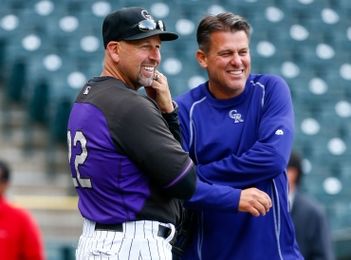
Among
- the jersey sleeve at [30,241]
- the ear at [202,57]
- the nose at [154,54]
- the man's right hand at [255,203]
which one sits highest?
the nose at [154,54]

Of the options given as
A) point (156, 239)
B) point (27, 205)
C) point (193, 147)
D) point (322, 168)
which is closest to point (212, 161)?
point (193, 147)

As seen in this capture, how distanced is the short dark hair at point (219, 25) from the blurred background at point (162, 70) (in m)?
3.56

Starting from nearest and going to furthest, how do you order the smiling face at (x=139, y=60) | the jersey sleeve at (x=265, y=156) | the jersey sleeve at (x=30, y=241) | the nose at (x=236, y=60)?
the smiling face at (x=139, y=60) < the jersey sleeve at (x=265, y=156) < the nose at (x=236, y=60) < the jersey sleeve at (x=30, y=241)

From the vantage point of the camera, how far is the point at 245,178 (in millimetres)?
3664

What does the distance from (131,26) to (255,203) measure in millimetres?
770

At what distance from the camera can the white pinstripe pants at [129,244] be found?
332 cm

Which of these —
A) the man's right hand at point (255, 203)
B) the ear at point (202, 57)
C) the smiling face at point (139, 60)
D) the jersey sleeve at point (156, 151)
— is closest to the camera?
the jersey sleeve at point (156, 151)

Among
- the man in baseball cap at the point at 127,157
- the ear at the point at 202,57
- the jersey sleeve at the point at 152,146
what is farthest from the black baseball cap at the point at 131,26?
the ear at the point at 202,57

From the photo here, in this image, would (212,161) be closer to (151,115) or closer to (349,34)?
(151,115)

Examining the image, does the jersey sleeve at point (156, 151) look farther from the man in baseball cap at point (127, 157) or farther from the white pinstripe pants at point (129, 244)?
the white pinstripe pants at point (129, 244)

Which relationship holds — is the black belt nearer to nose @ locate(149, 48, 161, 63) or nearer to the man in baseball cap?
the man in baseball cap

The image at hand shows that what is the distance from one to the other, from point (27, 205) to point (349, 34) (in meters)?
4.30

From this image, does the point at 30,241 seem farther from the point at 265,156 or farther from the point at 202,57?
the point at 265,156

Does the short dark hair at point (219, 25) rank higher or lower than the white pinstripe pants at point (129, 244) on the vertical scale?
higher
